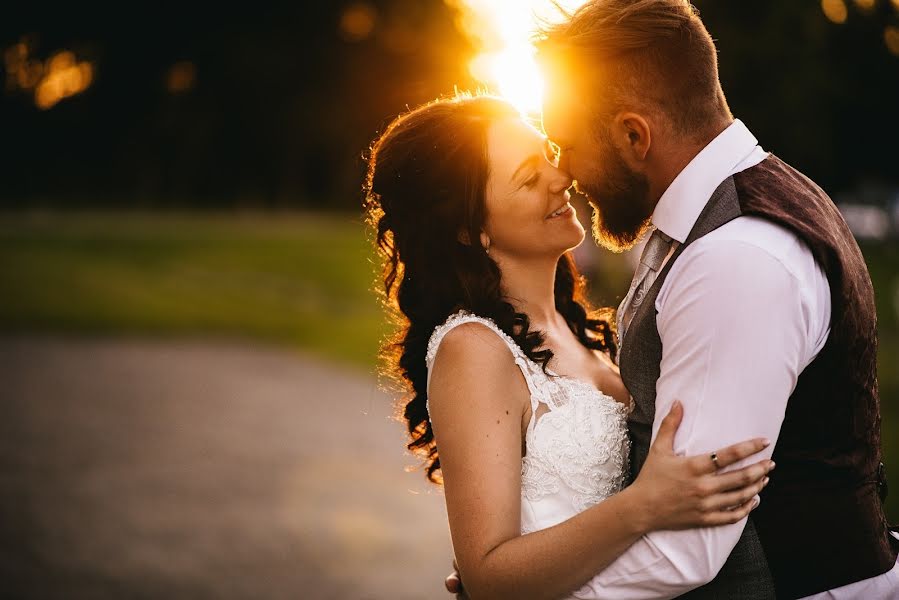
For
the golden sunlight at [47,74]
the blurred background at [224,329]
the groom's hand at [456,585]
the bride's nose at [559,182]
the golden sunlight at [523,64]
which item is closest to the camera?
the golden sunlight at [523,64]

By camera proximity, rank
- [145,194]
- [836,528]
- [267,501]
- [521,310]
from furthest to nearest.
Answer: [145,194]
[267,501]
[521,310]
[836,528]

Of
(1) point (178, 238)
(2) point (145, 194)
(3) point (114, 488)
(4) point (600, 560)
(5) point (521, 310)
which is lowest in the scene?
(4) point (600, 560)

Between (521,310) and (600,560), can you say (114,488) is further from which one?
(600,560)

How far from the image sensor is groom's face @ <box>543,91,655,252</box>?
99.3 inches

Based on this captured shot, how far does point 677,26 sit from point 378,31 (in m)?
48.4

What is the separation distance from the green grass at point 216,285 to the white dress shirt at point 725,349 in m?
5.29

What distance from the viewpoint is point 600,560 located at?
2.27 m

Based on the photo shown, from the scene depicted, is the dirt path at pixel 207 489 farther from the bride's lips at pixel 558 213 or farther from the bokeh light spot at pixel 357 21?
the bokeh light spot at pixel 357 21

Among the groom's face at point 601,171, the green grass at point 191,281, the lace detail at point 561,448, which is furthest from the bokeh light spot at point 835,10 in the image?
the green grass at point 191,281

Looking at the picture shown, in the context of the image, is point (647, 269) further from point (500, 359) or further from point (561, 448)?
point (561, 448)

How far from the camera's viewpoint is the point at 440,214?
3023 millimetres

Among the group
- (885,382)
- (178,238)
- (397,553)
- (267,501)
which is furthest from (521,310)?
(178,238)

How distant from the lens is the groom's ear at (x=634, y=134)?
2.41 metres

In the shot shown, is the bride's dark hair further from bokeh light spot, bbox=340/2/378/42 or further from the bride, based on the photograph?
bokeh light spot, bbox=340/2/378/42
